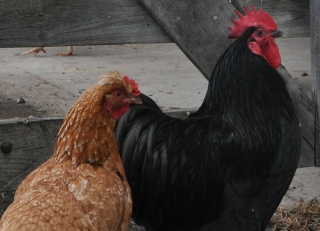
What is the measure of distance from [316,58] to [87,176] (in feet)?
6.74

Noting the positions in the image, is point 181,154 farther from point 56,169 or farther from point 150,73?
point 150,73

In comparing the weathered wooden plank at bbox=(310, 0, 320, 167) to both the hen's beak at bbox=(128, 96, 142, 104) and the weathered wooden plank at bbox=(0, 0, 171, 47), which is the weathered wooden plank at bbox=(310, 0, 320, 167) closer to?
the weathered wooden plank at bbox=(0, 0, 171, 47)

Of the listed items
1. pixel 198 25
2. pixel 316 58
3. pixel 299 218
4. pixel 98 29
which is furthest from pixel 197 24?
pixel 299 218

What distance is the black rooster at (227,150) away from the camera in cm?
423

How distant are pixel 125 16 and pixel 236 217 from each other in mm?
1530

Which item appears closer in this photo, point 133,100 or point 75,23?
point 133,100

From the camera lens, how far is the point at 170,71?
9656mm

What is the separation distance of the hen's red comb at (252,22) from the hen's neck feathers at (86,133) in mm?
1114

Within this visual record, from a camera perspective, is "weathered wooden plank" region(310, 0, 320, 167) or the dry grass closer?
"weathered wooden plank" region(310, 0, 320, 167)

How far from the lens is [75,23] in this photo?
4176 millimetres

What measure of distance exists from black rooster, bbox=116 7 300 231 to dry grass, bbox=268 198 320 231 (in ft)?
2.90

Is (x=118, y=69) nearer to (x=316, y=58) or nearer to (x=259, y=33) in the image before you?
(x=316, y=58)

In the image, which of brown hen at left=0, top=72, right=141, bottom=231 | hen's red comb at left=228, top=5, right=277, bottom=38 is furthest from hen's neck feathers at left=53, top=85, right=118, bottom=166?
hen's red comb at left=228, top=5, right=277, bottom=38

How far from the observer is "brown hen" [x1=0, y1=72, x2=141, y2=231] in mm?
3305
